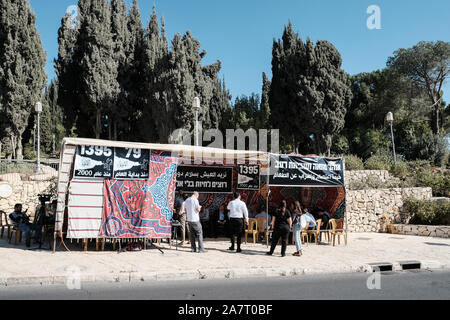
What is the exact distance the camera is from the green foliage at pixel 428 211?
1542cm

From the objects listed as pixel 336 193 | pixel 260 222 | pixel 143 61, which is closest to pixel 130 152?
pixel 260 222

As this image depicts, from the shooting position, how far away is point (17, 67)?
22.6 meters

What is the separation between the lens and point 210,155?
10.6m

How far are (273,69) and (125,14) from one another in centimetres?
1413

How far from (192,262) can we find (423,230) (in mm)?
11772

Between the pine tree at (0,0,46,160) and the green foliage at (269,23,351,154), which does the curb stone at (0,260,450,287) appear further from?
the green foliage at (269,23,351,154)

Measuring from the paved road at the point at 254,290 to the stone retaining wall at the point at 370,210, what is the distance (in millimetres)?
8796

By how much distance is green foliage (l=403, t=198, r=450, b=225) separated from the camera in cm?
1542

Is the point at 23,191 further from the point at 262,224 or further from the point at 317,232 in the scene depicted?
the point at 317,232

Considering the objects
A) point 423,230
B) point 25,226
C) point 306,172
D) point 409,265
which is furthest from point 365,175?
point 25,226

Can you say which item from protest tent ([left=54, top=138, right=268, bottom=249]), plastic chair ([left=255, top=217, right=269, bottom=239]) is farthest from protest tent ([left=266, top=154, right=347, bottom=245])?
protest tent ([left=54, top=138, right=268, bottom=249])

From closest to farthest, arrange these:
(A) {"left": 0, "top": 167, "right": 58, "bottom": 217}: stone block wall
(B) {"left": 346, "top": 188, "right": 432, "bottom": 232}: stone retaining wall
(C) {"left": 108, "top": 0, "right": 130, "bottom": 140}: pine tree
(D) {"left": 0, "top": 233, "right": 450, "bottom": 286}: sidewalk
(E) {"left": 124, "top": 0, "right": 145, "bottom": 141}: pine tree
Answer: (D) {"left": 0, "top": 233, "right": 450, "bottom": 286}: sidewalk < (A) {"left": 0, "top": 167, "right": 58, "bottom": 217}: stone block wall < (B) {"left": 346, "top": 188, "right": 432, "bottom": 232}: stone retaining wall < (C) {"left": 108, "top": 0, "right": 130, "bottom": 140}: pine tree < (E) {"left": 124, "top": 0, "right": 145, "bottom": 141}: pine tree

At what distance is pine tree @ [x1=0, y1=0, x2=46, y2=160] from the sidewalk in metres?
13.9

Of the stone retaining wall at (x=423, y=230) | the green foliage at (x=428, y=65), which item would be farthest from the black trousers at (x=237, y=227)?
the green foliage at (x=428, y=65)
